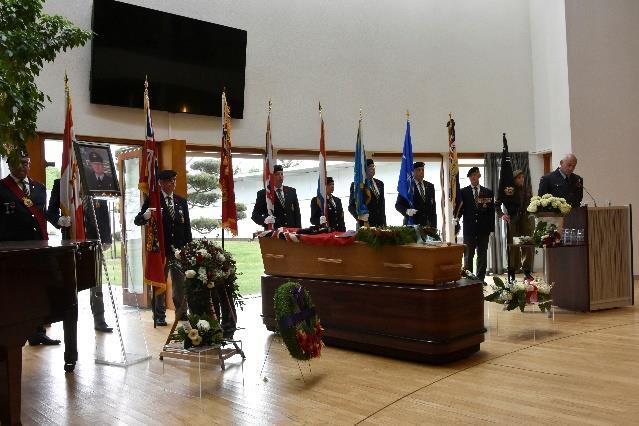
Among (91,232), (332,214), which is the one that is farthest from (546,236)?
(91,232)

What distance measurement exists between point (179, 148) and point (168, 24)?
1.50 metres

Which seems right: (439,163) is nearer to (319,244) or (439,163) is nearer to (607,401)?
(319,244)

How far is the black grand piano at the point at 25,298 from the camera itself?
2.82 m

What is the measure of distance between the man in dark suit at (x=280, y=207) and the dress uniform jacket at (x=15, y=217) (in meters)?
2.37

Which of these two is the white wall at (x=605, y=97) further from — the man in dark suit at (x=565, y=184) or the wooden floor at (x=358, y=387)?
the wooden floor at (x=358, y=387)

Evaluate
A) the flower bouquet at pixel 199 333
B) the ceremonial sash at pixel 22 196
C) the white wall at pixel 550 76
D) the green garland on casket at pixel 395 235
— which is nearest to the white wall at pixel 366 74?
the white wall at pixel 550 76

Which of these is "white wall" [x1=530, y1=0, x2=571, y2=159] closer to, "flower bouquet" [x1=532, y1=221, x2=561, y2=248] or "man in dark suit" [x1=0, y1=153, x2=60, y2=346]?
"flower bouquet" [x1=532, y1=221, x2=561, y2=248]

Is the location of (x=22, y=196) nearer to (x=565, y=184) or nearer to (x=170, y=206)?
(x=170, y=206)

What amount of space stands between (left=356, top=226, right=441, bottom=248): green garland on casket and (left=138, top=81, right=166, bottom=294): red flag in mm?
1838

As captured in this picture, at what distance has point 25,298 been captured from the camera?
9.55 ft

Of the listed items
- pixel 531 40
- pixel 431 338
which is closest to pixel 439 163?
pixel 531 40

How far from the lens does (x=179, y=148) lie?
746cm

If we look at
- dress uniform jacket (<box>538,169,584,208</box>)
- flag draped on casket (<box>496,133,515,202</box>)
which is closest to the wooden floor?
dress uniform jacket (<box>538,169,584,208</box>)

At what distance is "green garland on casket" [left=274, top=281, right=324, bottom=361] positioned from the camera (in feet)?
13.1
